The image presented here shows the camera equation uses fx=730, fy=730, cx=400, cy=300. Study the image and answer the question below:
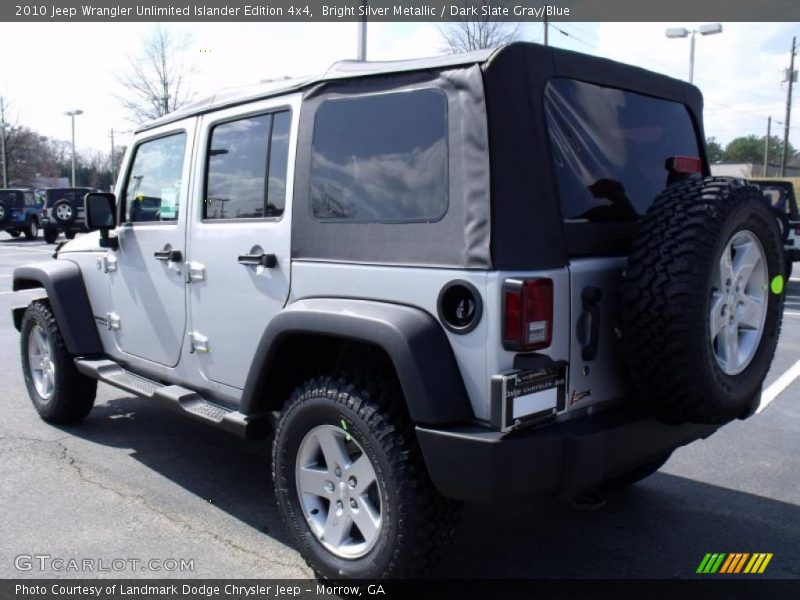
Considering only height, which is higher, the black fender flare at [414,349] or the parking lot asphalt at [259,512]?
the black fender flare at [414,349]

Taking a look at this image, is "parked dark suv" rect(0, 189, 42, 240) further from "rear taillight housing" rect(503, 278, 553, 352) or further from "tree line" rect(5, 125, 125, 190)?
"rear taillight housing" rect(503, 278, 553, 352)

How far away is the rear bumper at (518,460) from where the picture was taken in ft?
8.16

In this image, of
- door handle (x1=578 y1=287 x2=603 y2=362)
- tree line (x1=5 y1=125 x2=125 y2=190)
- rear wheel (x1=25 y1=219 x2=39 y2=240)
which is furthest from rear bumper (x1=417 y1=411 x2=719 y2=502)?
tree line (x1=5 y1=125 x2=125 y2=190)

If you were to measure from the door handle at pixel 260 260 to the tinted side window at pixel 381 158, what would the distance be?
1.08ft

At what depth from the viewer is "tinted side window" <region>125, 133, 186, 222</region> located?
13.9ft

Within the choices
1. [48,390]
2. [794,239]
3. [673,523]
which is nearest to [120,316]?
[48,390]

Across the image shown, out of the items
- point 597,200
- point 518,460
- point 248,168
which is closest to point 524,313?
point 518,460

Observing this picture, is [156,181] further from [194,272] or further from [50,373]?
[50,373]

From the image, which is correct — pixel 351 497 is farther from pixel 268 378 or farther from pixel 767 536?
pixel 767 536

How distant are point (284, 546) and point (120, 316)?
2.01 metres

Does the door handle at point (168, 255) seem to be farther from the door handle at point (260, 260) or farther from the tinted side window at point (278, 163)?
the tinted side window at point (278, 163)

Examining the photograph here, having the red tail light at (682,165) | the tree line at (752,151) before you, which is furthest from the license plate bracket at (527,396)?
the tree line at (752,151)

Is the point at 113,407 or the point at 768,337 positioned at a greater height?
the point at 768,337

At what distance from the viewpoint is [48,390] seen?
A: 17.6ft
